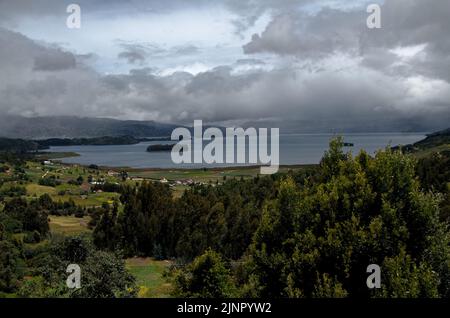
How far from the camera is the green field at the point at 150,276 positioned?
135 feet

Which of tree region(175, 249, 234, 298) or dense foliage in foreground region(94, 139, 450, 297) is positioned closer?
dense foliage in foreground region(94, 139, 450, 297)

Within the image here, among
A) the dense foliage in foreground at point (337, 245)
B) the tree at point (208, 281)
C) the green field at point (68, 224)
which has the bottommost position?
the green field at point (68, 224)

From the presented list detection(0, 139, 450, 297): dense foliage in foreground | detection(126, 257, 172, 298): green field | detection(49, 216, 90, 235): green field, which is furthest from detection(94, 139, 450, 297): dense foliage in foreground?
detection(49, 216, 90, 235): green field

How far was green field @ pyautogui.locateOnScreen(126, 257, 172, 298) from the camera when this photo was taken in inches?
1621

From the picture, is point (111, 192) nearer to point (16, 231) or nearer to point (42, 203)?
point (42, 203)

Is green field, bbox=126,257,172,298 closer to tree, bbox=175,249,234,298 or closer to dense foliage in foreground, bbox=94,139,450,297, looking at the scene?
tree, bbox=175,249,234,298

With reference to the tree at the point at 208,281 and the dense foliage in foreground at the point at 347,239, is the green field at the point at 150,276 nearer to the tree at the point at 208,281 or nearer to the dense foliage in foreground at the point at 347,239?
the tree at the point at 208,281

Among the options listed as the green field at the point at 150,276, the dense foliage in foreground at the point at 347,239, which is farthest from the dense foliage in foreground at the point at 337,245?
the green field at the point at 150,276

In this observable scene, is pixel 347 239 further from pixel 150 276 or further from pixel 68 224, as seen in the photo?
pixel 68 224

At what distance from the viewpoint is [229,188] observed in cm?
10088

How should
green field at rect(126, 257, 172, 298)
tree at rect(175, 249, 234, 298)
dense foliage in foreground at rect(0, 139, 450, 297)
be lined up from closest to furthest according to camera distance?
dense foliage in foreground at rect(0, 139, 450, 297) < tree at rect(175, 249, 234, 298) < green field at rect(126, 257, 172, 298)
